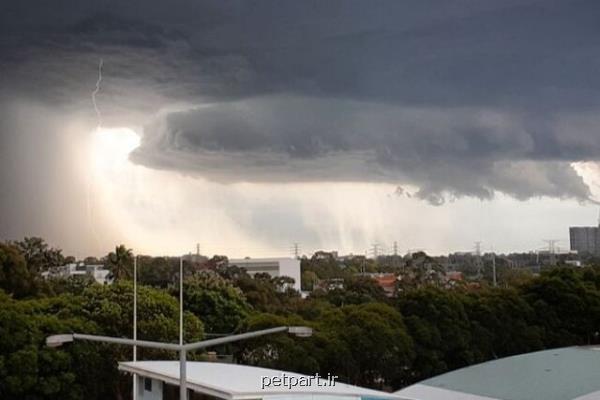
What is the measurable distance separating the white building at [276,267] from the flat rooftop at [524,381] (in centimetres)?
4612

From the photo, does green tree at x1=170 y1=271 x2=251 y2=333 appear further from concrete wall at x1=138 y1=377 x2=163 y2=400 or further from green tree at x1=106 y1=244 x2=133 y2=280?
concrete wall at x1=138 y1=377 x2=163 y2=400

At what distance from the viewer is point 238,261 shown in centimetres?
9738

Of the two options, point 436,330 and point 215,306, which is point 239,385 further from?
point 215,306

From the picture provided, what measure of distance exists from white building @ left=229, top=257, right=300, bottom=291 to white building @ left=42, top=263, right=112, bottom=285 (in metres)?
16.5

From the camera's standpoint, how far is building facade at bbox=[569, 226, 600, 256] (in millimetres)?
139500

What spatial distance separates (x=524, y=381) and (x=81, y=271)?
1846 inches

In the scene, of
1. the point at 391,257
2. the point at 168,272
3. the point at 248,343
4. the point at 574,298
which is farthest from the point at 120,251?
the point at 391,257

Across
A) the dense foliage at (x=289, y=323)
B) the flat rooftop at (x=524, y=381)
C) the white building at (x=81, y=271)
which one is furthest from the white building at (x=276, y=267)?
the flat rooftop at (x=524, y=381)

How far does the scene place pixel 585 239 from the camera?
145 metres

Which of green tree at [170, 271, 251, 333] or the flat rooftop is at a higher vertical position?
green tree at [170, 271, 251, 333]

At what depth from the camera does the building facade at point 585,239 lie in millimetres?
139500

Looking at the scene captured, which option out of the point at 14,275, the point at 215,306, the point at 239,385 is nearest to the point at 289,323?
the point at 215,306

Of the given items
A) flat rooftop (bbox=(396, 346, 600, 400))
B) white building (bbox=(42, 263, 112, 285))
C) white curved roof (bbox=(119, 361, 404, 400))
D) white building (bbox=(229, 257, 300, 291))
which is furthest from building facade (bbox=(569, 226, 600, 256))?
white curved roof (bbox=(119, 361, 404, 400))

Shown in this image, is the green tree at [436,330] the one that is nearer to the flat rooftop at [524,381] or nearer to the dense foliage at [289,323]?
the dense foliage at [289,323]
